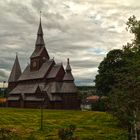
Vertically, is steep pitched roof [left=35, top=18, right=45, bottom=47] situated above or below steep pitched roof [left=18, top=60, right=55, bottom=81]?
above

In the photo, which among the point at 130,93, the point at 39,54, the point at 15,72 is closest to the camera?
the point at 130,93

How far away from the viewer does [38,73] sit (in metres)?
129

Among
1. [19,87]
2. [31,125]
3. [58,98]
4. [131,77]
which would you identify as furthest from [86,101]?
[131,77]

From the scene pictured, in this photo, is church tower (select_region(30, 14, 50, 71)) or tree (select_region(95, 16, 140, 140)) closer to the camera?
tree (select_region(95, 16, 140, 140))

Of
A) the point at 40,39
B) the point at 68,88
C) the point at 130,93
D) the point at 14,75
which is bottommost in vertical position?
the point at 130,93

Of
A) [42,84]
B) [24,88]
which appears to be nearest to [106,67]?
[42,84]

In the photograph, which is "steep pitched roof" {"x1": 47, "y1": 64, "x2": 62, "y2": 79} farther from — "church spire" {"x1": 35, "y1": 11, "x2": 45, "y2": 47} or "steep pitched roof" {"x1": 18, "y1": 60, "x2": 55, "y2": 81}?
"church spire" {"x1": 35, "y1": 11, "x2": 45, "y2": 47}

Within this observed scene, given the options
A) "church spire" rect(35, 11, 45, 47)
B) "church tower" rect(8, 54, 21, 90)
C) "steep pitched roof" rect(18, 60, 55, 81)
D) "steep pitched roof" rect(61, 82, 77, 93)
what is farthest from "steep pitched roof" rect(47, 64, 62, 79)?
"church tower" rect(8, 54, 21, 90)

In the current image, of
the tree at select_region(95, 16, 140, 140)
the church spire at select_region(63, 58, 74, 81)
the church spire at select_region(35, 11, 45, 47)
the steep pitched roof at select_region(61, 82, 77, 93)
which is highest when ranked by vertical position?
the church spire at select_region(35, 11, 45, 47)

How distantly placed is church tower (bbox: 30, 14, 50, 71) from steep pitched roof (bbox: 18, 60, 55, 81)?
169 cm

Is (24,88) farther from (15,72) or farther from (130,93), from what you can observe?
(130,93)

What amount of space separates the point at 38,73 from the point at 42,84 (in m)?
7.02

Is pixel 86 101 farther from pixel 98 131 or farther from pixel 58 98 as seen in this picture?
pixel 98 131

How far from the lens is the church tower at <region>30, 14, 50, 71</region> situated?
430ft
